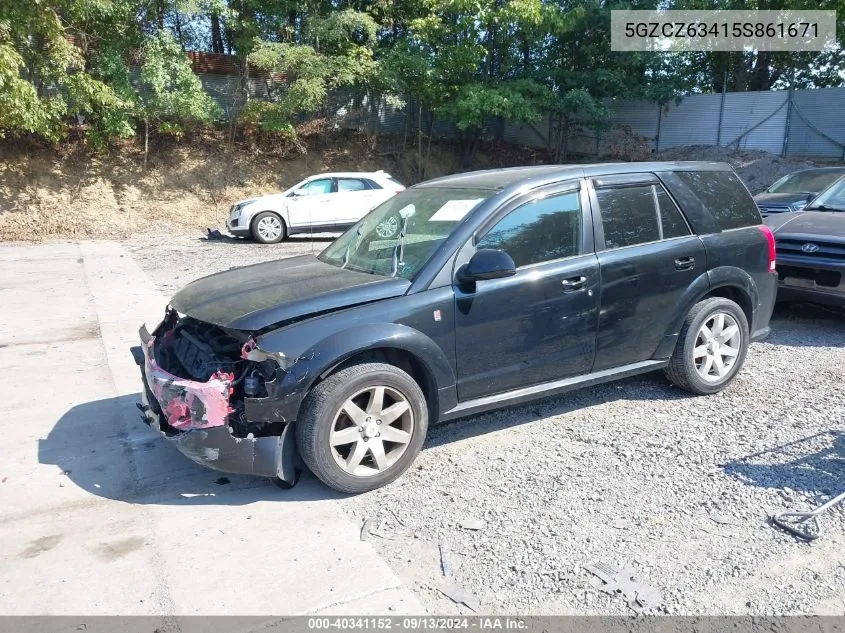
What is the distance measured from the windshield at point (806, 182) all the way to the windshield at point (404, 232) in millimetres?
7329

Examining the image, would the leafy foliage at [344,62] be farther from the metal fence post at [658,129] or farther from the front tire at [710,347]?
the front tire at [710,347]

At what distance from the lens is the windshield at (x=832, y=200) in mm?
7832

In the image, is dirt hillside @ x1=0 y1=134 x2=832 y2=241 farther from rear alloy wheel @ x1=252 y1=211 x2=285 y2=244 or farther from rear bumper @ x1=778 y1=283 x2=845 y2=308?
rear bumper @ x1=778 y1=283 x2=845 y2=308

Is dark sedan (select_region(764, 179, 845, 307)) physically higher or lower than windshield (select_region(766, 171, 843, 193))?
lower

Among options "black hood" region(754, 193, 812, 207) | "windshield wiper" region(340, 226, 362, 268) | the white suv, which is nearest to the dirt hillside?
the white suv

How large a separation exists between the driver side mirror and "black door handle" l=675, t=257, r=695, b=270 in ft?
5.13

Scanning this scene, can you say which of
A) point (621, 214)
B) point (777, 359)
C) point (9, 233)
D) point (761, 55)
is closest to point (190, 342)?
point (621, 214)

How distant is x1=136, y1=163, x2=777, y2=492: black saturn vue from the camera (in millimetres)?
3613

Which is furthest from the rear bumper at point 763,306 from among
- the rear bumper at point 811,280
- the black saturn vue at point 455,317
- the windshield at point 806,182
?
the windshield at point 806,182

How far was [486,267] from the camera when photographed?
12.9ft

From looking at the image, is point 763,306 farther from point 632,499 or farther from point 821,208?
point 821,208

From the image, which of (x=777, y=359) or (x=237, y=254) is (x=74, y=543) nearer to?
(x=777, y=359)

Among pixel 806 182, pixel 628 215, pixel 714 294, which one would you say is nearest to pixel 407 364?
pixel 628 215

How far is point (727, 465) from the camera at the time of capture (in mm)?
4074
